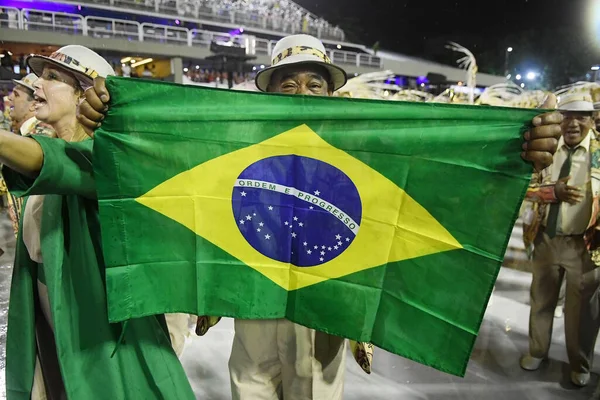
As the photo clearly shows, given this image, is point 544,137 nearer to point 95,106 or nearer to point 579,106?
point 95,106

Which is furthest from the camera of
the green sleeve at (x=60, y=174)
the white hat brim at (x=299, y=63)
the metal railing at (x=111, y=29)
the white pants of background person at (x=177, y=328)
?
the metal railing at (x=111, y=29)

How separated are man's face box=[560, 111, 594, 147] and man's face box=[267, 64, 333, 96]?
6.28ft

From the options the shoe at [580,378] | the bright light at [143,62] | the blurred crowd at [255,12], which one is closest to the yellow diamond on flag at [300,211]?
the shoe at [580,378]

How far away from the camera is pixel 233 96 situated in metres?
1.46

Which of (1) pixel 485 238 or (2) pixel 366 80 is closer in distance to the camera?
(1) pixel 485 238

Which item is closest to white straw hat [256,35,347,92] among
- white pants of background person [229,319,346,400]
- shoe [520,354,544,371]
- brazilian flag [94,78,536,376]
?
brazilian flag [94,78,536,376]

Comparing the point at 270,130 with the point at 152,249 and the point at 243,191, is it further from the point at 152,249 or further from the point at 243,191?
the point at 152,249

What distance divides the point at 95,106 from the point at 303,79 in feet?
3.42

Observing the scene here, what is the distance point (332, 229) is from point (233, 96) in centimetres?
55

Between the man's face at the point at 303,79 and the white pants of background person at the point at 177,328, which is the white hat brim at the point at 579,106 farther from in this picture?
the white pants of background person at the point at 177,328

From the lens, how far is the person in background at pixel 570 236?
3.05 m

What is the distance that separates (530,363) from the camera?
332 cm

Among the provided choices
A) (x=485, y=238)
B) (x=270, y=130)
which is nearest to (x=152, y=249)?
(x=270, y=130)

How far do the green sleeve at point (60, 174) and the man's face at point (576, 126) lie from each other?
3.00m
